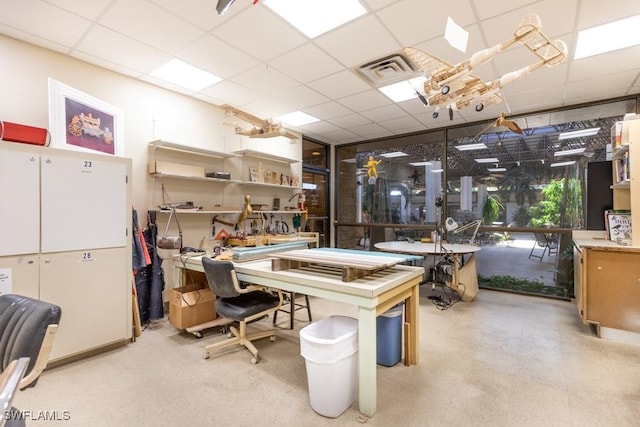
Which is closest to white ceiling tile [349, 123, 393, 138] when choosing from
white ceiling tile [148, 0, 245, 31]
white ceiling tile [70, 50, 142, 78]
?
white ceiling tile [148, 0, 245, 31]

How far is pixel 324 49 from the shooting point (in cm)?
302

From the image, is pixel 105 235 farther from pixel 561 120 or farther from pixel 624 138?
pixel 561 120

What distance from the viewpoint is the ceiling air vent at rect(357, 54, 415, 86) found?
324 cm

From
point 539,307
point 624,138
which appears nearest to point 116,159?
point 624,138

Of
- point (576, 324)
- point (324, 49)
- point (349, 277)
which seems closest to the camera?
point (349, 277)

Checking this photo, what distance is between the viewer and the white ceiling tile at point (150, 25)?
2430 mm

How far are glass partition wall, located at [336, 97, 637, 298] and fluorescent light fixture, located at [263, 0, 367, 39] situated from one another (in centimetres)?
248

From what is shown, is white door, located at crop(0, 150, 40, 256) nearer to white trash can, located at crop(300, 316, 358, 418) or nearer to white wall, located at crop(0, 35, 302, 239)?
white wall, located at crop(0, 35, 302, 239)

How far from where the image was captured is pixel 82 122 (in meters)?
2.93

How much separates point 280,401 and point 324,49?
10.00 feet

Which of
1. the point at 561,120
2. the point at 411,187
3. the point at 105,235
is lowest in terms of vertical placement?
the point at 105,235

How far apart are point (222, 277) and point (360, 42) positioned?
248 centimetres

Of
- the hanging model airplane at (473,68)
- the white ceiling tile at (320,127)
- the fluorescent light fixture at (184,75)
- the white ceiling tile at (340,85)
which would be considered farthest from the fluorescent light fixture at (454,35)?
the white ceiling tile at (320,127)

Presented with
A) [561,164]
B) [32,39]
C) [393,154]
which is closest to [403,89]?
[393,154]
